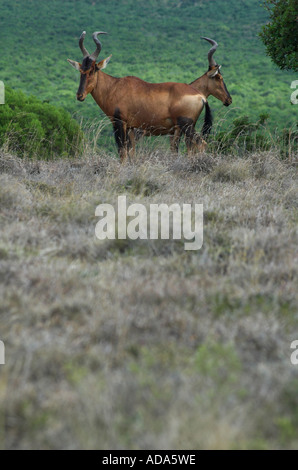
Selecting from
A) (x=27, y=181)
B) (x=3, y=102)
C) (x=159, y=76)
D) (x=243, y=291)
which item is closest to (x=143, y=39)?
(x=159, y=76)

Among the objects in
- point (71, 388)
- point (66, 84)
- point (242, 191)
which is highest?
point (71, 388)

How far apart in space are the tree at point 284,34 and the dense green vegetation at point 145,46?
46.0ft

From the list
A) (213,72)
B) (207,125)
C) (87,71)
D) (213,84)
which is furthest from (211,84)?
(87,71)

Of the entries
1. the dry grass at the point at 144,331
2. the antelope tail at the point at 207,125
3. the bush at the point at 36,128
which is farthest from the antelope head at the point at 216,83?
the dry grass at the point at 144,331

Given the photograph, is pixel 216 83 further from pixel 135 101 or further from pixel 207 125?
A: pixel 135 101

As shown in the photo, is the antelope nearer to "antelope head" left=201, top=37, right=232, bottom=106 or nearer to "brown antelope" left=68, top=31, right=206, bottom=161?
"antelope head" left=201, top=37, right=232, bottom=106

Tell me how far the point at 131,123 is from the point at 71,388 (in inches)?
217

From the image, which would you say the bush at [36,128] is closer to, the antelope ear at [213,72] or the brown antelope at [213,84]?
the brown antelope at [213,84]

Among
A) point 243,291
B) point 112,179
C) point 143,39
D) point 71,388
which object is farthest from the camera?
point 143,39

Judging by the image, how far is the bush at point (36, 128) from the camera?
8492mm

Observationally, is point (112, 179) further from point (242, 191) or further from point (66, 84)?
point (66, 84)

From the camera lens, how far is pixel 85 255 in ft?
12.5

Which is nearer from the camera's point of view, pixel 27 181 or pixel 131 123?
pixel 27 181

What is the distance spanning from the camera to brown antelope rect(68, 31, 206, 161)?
23.5 ft
